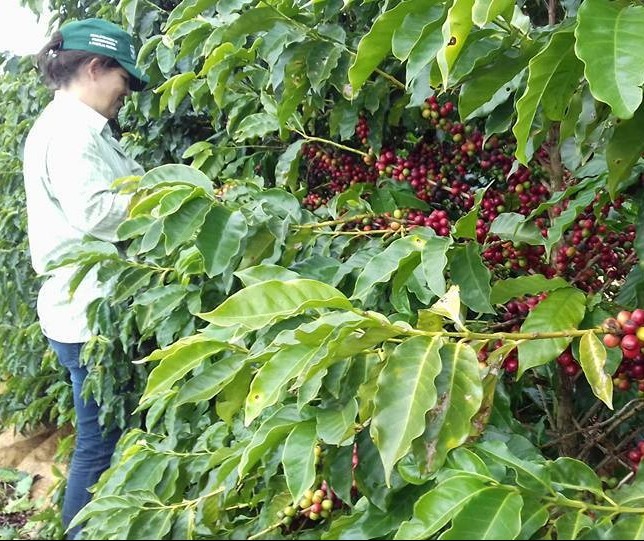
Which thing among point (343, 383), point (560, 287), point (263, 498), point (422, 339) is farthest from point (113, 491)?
point (560, 287)

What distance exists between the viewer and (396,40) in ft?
3.21

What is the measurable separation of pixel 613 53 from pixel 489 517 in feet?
1.75

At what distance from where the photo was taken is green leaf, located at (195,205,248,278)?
46.1 inches

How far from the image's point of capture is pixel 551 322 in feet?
3.06

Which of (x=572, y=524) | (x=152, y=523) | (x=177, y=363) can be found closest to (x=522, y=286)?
(x=572, y=524)

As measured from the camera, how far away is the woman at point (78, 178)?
1.88 metres

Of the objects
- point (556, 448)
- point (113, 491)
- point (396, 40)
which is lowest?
point (556, 448)

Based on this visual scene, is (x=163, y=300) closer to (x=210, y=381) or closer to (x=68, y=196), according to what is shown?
(x=68, y=196)

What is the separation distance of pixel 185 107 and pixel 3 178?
1591 millimetres

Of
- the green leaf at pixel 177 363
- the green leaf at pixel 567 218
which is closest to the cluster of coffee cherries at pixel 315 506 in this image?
the green leaf at pixel 177 363

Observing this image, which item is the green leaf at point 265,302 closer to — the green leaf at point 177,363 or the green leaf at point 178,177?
the green leaf at point 177,363

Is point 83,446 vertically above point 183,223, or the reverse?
point 183,223

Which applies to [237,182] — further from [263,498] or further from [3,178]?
[3,178]

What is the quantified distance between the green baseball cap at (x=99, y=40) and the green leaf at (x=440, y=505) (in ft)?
6.01
